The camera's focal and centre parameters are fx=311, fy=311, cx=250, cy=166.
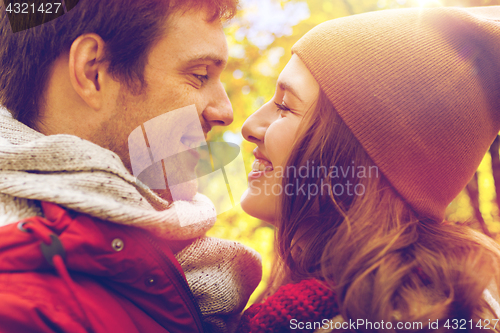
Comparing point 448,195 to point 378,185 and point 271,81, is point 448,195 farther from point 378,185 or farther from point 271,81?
point 271,81

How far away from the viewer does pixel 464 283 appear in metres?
1.25

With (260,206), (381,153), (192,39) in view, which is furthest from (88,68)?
(381,153)

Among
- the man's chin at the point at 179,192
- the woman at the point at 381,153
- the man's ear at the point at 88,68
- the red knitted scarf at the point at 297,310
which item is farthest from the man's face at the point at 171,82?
the red knitted scarf at the point at 297,310

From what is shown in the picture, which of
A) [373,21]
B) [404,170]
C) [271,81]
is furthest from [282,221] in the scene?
[271,81]

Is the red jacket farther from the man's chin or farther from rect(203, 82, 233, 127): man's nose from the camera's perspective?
rect(203, 82, 233, 127): man's nose

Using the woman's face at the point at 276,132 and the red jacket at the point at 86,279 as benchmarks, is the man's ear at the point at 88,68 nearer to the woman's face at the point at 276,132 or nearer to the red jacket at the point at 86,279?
the red jacket at the point at 86,279

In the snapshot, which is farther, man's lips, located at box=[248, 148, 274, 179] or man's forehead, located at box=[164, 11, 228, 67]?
man's lips, located at box=[248, 148, 274, 179]

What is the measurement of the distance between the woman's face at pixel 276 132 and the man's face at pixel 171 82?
0.40m

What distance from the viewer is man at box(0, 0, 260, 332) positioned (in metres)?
1.02

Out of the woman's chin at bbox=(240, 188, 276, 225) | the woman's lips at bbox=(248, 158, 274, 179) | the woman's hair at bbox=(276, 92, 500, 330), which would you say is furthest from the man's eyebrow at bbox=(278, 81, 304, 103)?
the woman's chin at bbox=(240, 188, 276, 225)

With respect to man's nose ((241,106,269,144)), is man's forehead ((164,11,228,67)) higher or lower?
higher

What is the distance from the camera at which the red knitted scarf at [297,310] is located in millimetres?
1349

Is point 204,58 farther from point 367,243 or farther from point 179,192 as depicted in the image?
point 367,243

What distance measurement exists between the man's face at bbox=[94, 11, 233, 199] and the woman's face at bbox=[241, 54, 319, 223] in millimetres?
396
